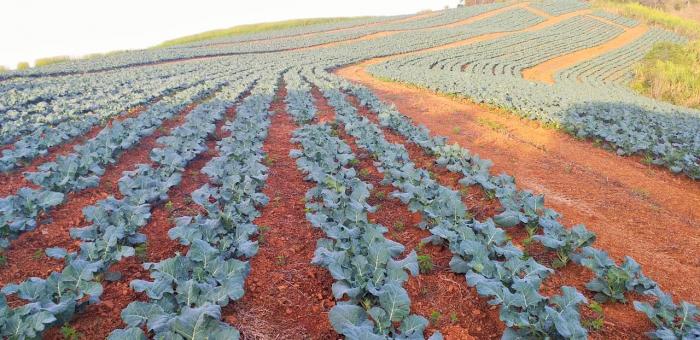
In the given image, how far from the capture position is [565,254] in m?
5.70

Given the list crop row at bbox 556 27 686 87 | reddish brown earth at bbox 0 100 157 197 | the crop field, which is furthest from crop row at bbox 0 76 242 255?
crop row at bbox 556 27 686 87

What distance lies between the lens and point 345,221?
5.92 meters

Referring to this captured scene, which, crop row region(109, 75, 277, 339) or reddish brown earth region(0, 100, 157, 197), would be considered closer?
crop row region(109, 75, 277, 339)

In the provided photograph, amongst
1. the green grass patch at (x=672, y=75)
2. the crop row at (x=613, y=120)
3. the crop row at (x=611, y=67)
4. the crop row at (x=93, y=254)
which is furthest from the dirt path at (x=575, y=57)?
the crop row at (x=93, y=254)

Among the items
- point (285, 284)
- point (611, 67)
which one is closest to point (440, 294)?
point (285, 284)

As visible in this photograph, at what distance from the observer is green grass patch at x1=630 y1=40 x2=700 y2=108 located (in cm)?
2673

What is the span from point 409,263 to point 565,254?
93.7 inches

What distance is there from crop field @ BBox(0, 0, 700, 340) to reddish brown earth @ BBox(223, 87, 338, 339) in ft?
0.08

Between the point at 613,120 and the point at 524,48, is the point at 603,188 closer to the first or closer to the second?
the point at 613,120

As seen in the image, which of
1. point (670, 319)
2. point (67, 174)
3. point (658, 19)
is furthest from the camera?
point (658, 19)

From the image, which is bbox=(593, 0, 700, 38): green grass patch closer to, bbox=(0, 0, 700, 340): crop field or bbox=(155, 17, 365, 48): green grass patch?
bbox=(155, 17, 365, 48): green grass patch

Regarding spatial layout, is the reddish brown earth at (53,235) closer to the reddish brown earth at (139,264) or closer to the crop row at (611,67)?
the reddish brown earth at (139,264)

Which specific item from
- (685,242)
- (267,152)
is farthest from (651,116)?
(267,152)

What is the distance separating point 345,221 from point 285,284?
1.31 meters
